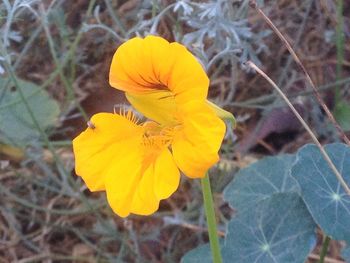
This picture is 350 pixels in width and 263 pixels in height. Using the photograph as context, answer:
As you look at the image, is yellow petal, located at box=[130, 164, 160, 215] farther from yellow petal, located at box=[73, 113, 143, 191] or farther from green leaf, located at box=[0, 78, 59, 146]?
green leaf, located at box=[0, 78, 59, 146]

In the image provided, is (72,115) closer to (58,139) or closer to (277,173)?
(58,139)

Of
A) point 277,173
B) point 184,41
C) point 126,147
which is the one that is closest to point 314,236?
point 277,173

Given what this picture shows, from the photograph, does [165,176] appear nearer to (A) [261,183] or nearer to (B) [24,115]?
(A) [261,183]

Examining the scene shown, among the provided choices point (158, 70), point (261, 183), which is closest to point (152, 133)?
point (158, 70)

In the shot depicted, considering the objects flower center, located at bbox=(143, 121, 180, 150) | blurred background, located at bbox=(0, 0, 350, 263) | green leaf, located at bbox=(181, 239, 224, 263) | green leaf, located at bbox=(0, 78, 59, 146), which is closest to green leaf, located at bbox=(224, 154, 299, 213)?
green leaf, located at bbox=(181, 239, 224, 263)

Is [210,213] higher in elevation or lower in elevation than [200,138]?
lower

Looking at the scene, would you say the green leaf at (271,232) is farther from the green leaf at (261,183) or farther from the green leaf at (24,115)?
the green leaf at (24,115)

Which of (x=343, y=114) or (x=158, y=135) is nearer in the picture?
(x=158, y=135)
